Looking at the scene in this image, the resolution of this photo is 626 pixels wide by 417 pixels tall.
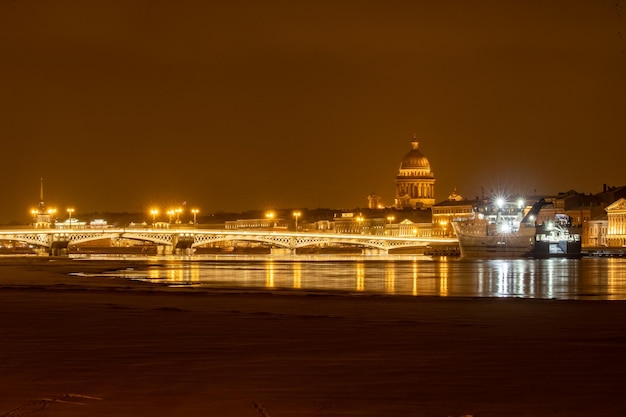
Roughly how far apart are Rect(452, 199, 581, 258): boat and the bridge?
15.2 m

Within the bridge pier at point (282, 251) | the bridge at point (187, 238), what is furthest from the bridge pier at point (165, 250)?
the bridge pier at point (282, 251)

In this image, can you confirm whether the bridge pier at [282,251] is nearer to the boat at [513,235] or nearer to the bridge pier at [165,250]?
the bridge pier at [165,250]

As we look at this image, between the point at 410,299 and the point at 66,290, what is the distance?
38.8ft

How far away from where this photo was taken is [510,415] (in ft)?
45.1

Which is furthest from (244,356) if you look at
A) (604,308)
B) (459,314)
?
(604,308)

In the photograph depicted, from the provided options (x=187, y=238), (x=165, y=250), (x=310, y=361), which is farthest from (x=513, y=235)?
(x=310, y=361)

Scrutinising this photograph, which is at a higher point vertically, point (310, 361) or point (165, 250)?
point (310, 361)

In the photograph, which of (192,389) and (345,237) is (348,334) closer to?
(192,389)

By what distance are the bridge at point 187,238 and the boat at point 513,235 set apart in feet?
50.0

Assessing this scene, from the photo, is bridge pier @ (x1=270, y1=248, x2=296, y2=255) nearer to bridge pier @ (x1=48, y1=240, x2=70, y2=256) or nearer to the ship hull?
bridge pier @ (x1=48, y1=240, x2=70, y2=256)

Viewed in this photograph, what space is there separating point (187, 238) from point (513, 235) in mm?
37083

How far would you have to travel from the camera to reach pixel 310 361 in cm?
1808

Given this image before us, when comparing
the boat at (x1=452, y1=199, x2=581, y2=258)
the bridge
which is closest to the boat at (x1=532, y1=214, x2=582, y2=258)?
the boat at (x1=452, y1=199, x2=581, y2=258)

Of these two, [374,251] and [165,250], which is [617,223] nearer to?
[374,251]
